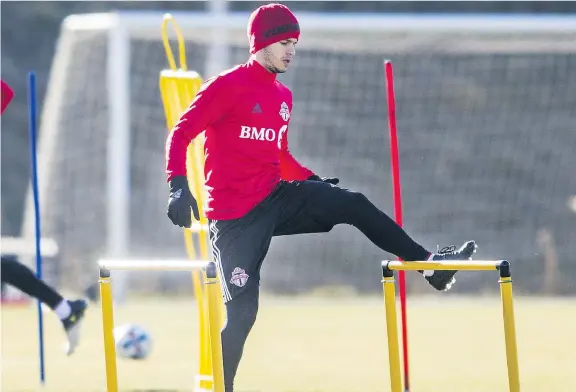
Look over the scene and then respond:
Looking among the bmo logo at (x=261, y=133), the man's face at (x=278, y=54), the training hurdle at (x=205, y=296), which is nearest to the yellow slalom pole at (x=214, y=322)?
the training hurdle at (x=205, y=296)

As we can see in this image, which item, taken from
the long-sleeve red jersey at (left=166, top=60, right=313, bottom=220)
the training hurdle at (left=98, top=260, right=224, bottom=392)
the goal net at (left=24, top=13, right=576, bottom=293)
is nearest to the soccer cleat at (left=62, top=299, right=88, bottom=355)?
the long-sleeve red jersey at (left=166, top=60, right=313, bottom=220)

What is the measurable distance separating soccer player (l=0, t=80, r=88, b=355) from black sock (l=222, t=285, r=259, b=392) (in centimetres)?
183

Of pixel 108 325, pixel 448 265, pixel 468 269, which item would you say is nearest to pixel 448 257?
pixel 448 265

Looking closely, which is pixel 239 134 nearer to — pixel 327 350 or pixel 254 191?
pixel 254 191

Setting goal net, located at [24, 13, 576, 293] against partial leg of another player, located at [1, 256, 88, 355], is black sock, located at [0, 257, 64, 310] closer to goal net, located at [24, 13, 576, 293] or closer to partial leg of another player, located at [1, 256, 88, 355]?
partial leg of another player, located at [1, 256, 88, 355]

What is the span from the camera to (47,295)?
7582mm

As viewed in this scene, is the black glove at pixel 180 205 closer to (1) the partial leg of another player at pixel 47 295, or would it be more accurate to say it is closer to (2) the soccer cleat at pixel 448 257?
(2) the soccer cleat at pixel 448 257

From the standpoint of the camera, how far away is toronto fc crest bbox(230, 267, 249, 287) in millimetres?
6031

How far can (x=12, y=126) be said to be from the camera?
74.3ft

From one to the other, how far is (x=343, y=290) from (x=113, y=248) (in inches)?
133

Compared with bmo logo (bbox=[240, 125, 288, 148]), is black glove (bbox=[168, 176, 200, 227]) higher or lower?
lower

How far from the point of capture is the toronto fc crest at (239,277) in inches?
237

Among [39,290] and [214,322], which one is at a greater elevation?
[39,290]

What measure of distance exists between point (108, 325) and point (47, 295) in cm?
181
